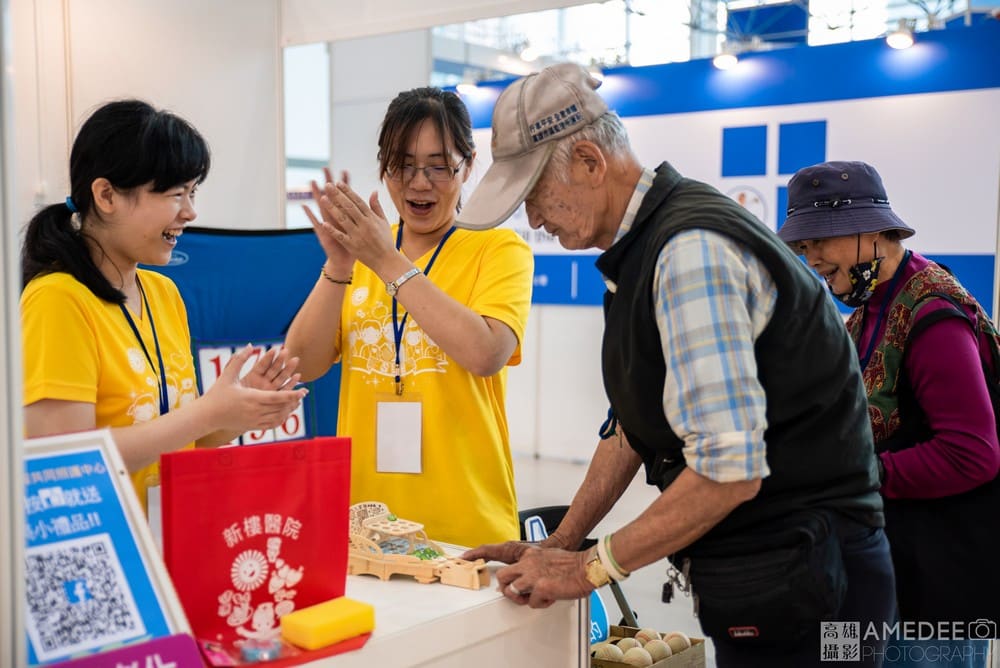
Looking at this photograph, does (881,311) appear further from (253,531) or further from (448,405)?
(253,531)

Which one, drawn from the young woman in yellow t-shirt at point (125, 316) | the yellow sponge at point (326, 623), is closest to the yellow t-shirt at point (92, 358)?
the young woman in yellow t-shirt at point (125, 316)

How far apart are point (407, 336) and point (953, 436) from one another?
3.58 feet

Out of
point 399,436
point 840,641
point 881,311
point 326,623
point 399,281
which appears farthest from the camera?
point 881,311

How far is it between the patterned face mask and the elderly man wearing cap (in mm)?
701

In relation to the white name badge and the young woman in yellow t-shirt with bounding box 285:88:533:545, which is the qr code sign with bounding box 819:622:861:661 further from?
the white name badge

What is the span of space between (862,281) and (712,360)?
988 millimetres

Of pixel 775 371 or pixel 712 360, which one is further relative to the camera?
pixel 775 371

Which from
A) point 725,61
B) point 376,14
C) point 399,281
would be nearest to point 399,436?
point 399,281

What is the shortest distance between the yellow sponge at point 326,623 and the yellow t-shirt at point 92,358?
321mm

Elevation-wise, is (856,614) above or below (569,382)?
above

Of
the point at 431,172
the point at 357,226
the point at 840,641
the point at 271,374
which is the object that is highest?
the point at 431,172

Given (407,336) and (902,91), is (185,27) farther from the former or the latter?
(902,91)

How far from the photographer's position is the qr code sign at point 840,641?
1.37m

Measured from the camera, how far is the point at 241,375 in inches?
133
